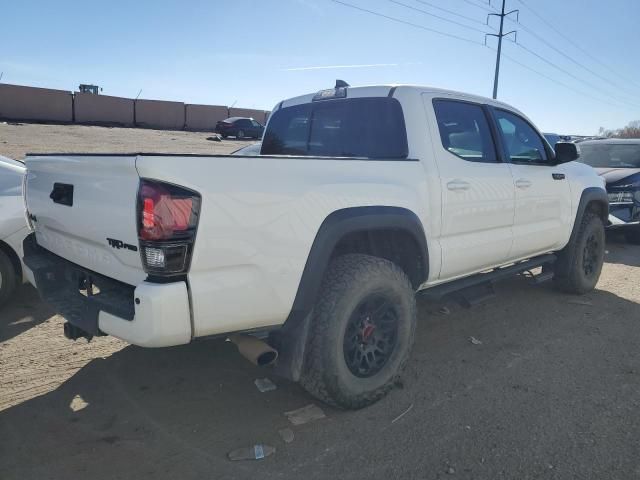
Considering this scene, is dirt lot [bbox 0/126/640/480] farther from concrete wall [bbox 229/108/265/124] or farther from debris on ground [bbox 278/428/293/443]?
concrete wall [bbox 229/108/265/124]

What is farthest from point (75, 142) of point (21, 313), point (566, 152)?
point (566, 152)

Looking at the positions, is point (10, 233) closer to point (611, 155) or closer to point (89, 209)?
point (89, 209)

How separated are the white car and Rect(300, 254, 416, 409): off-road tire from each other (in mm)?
3113

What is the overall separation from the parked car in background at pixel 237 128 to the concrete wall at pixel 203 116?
6.42m

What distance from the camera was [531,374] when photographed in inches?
141

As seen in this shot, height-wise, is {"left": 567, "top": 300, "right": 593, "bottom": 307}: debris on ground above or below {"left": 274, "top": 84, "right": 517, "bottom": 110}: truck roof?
below

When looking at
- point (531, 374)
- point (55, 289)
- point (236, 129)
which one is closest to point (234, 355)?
point (55, 289)

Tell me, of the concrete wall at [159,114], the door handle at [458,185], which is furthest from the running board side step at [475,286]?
the concrete wall at [159,114]

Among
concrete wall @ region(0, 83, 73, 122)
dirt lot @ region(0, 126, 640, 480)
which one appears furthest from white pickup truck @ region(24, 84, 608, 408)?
concrete wall @ region(0, 83, 73, 122)

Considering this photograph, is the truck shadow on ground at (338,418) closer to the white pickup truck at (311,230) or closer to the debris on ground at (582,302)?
the white pickup truck at (311,230)

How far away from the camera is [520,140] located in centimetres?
457

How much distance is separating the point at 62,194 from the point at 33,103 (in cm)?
3123

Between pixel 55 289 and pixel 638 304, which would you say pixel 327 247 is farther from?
pixel 638 304

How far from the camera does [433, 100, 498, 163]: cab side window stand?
3.69m
